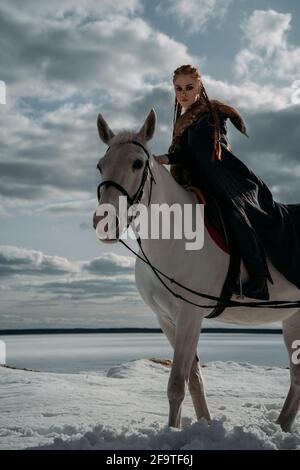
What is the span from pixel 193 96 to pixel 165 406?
4140 mm

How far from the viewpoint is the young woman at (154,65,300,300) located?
4965 millimetres

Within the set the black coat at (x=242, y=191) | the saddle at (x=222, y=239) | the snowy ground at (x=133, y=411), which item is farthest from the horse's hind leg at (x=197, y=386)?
the black coat at (x=242, y=191)

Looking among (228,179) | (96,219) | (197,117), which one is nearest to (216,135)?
(197,117)

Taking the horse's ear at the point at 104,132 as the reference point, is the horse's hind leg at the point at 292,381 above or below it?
below

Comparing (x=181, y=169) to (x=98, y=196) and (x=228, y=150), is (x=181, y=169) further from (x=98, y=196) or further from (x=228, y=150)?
(x=98, y=196)

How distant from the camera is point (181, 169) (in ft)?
17.4

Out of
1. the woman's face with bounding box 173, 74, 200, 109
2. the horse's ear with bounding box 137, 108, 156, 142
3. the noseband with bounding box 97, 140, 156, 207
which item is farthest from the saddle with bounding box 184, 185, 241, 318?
the woman's face with bounding box 173, 74, 200, 109

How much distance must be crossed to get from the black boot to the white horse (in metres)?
0.10

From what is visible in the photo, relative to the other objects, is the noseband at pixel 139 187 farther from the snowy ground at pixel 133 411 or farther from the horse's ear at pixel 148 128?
the snowy ground at pixel 133 411

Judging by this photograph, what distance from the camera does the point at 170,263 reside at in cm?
465

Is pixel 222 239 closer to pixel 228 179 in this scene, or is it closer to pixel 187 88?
pixel 228 179

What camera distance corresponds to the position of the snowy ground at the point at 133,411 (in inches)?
167

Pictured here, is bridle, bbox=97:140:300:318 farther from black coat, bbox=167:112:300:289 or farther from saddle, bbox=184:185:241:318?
black coat, bbox=167:112:300:289

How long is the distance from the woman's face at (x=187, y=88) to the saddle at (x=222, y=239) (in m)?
1.10
